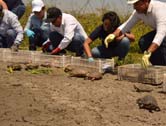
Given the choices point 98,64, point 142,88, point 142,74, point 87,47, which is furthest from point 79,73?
point 142,88

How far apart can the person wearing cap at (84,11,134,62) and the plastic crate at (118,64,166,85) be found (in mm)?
536

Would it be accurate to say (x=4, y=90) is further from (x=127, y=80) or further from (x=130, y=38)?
(x=130, y=38)

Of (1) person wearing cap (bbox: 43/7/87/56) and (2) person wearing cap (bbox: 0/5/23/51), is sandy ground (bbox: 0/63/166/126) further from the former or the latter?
(2) person wearing cap (bbox: 0/5/23/51)

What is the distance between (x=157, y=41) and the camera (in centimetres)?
531

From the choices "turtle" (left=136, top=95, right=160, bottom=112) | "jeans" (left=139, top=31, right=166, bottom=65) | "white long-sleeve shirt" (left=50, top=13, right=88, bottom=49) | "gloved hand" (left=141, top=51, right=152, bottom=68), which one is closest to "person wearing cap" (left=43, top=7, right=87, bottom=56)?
"white long-sleeve shirt" (left=50, top=13, right=88, bottom=49)

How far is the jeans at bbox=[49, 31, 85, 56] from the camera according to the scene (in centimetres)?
664

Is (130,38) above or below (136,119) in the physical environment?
above

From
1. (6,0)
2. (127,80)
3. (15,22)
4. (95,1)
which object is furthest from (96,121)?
(95,1)

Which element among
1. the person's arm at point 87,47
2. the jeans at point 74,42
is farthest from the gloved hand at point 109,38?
the jeans at point 74,42

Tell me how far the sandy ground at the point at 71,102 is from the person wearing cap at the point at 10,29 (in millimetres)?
1319

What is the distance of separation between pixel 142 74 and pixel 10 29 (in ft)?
8.06

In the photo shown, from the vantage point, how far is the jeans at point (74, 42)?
6.64 meters

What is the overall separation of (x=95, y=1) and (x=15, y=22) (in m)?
4.51

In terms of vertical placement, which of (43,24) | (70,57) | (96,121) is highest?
(43,24)
